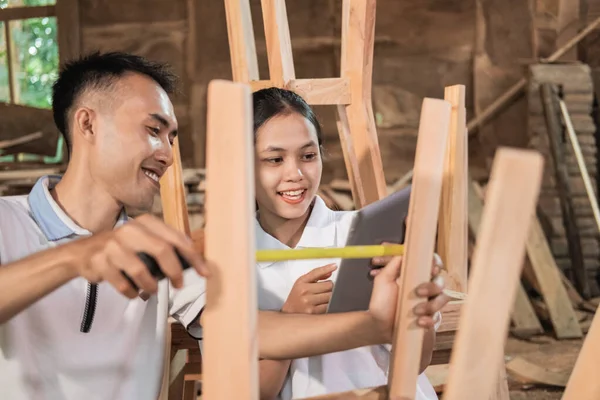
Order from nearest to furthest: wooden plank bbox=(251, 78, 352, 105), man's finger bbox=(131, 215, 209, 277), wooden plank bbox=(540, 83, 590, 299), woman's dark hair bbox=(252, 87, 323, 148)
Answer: man's finger bbox=(131, 215, 209, 277) < woman's dark hair bbox=(252, 87, 323, 148) < wooden plank bbox=(251, 78, 352, 105) < wooden plank bbox=(540, 83, 590, 299)

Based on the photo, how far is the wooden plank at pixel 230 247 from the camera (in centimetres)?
66

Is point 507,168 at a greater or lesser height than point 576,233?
greater

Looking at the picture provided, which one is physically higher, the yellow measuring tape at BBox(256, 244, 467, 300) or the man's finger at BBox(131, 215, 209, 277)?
the man's finger at BBox(131, 215, 209, 277)

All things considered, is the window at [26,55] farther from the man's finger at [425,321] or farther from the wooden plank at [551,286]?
the man's finger at [425,321]

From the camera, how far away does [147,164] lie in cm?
133

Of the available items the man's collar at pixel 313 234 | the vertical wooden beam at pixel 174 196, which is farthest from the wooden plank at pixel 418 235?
the vertical wooden beam at pixel 174 196

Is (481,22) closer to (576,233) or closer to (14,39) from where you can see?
(576,233)

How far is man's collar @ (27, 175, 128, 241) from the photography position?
128cm

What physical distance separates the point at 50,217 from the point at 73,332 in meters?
0.24

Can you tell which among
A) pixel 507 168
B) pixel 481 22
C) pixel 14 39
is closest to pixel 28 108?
pixel 14 39

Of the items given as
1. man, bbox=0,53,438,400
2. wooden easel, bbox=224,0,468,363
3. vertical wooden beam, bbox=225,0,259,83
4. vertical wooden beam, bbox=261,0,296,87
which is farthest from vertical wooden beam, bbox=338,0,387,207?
man, bbox=0,53,438,400

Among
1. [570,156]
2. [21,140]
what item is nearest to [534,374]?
[570,156]

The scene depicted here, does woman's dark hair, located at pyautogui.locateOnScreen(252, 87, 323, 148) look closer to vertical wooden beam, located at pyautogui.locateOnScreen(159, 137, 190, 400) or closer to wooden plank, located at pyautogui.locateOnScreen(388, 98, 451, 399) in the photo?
vertical wooden beam, located at pyautogui.locateOnScreen(159, 137, 190, 400)

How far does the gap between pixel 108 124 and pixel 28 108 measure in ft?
14.2
